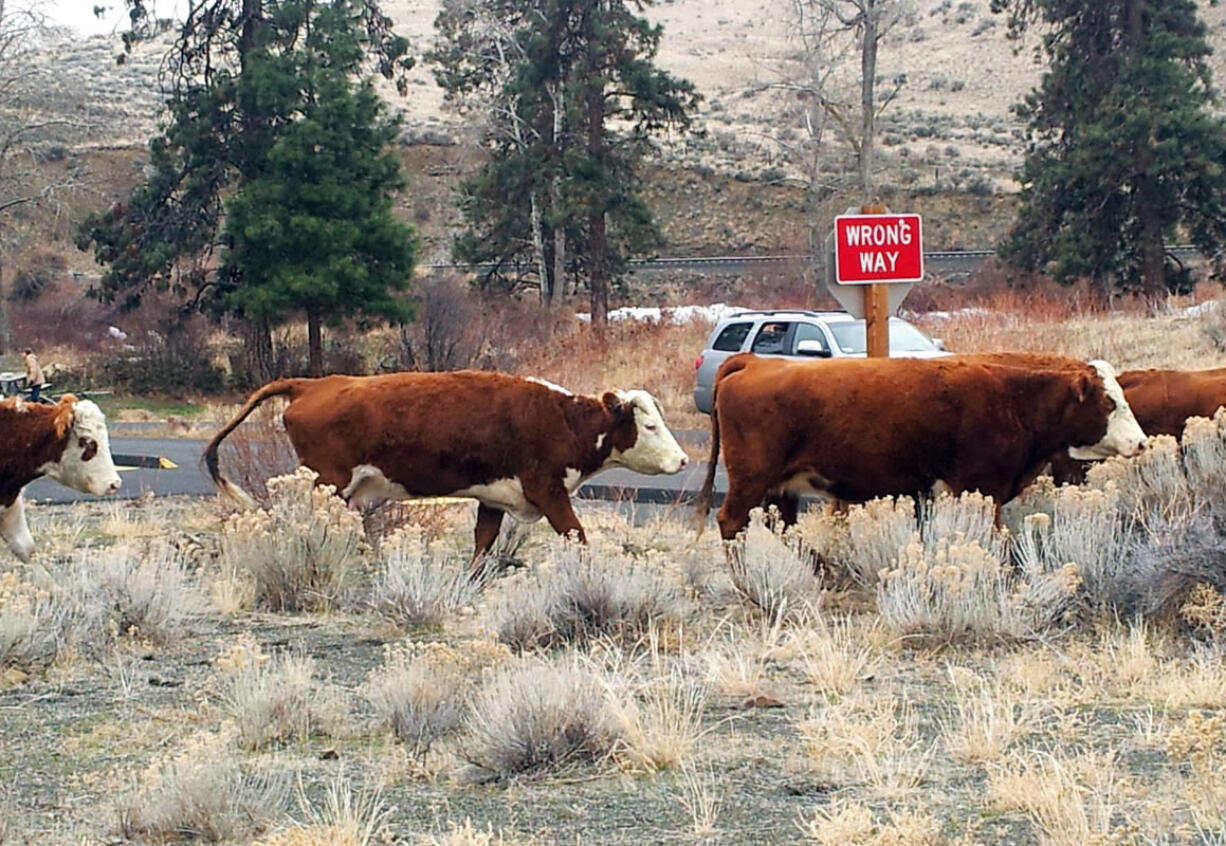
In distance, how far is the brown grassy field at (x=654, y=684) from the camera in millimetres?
5480

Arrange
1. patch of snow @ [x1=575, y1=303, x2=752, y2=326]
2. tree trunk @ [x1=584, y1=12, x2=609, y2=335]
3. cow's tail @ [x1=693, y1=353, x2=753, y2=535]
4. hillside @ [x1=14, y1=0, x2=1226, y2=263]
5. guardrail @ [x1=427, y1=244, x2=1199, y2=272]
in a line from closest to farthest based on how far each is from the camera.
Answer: cow's tail @ [x1=693, y1=353, x2=753, y2=535]
patch of snow @ [x1=575, y1=303, x2=752, y2=326]
tree trunk @ [x1=584, y1=12, x2=609, y2=335]
guardrail @ [x1=427, y1=244, x2=1199, y2=272]
hillside @ [x1=14, y1=0, x2=1226, y2=263]

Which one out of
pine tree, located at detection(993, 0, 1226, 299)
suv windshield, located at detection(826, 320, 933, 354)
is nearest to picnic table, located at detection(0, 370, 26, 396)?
suv windshield, located at detection(826, 320, 933, 354)

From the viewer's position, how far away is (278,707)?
22.0 feet

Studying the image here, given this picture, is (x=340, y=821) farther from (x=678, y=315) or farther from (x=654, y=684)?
(x=678, y=315)

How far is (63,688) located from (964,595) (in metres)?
4.22

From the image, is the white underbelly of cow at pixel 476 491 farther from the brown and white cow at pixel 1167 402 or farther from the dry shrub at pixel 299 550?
the brown and white cow at pixel 1167 402

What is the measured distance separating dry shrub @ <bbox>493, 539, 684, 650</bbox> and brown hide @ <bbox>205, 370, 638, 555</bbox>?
2114 mm

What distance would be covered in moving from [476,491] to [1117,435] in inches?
163

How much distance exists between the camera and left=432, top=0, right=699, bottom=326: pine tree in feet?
144

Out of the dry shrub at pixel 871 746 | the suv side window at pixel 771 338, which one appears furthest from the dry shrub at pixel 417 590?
the suv side window at pixel 771 338

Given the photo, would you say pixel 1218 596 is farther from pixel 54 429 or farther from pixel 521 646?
pixel 54 429

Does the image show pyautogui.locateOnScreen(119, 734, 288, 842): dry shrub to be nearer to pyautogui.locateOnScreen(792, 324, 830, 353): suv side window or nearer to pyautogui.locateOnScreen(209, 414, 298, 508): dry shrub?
pyautogui.locateOnScreen(209, 414, 298, 508): dry shrub

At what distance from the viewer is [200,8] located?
41.2 m

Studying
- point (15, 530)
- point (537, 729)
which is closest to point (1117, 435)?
point (537, 729)
